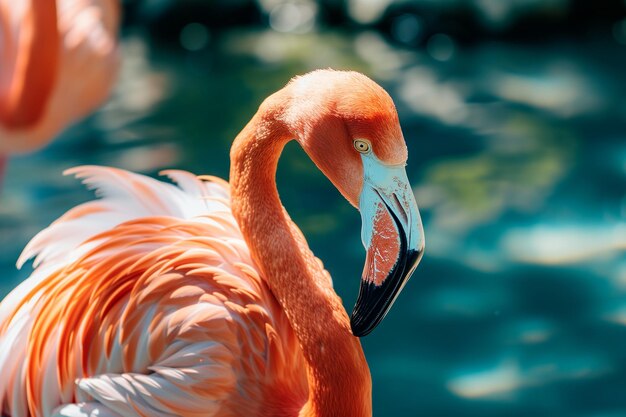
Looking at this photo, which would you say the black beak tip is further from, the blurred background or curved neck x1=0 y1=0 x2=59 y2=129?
curved neck x1=0 y1=0 x2=59 y2=129

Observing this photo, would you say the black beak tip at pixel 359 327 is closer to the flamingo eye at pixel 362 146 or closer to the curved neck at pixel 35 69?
the flamingo eye at pixel 362 146

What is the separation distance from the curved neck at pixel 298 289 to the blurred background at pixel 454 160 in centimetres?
89

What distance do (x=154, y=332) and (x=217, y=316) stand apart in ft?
0.54

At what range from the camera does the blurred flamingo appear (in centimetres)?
328

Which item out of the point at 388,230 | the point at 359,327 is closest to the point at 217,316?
the point at 359,327

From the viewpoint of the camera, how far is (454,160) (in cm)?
482

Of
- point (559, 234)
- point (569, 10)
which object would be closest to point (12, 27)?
point (559, 234)

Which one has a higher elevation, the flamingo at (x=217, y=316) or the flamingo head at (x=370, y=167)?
the flamingo head at (x=370, y=167)

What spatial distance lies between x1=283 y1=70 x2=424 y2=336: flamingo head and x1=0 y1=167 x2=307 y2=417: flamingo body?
0.37 metres

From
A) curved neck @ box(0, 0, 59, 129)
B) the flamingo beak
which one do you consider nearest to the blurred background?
curved neck @ box(0, 0, 59, 129)

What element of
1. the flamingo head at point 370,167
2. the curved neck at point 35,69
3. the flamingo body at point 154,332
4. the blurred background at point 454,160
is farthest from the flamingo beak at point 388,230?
the curved neck at point 35,69

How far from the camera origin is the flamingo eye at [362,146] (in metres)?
2.22

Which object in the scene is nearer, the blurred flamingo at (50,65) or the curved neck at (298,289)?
the curved neck at (298,289)

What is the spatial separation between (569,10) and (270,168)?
4.20m
